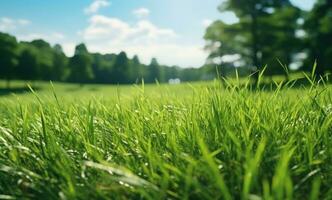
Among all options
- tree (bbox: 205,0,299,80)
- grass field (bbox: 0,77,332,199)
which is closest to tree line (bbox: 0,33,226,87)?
tree (bbox: 205,0,299,80)

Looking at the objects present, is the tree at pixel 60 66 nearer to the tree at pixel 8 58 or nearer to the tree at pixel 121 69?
the tree at pixel 8 58

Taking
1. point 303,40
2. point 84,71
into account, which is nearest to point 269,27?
point 303,40

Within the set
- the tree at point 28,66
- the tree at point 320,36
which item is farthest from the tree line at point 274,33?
the tree at point 28,66

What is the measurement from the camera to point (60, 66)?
74.0 metres

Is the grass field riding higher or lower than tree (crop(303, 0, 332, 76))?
lower

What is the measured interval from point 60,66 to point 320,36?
50122mm

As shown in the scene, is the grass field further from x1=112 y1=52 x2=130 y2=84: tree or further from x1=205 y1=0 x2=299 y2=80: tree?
x1=112 y1=52 x2=130 y2=84: tree

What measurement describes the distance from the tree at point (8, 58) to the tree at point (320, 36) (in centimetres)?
4098

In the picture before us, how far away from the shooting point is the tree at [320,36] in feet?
113

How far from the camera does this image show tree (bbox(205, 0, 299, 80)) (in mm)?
37312

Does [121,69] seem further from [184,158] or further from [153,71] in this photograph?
[184,158]

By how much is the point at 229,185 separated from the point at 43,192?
59 cm

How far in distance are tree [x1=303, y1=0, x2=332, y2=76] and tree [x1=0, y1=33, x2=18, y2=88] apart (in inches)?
1614

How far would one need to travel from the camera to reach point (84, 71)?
73750mm
